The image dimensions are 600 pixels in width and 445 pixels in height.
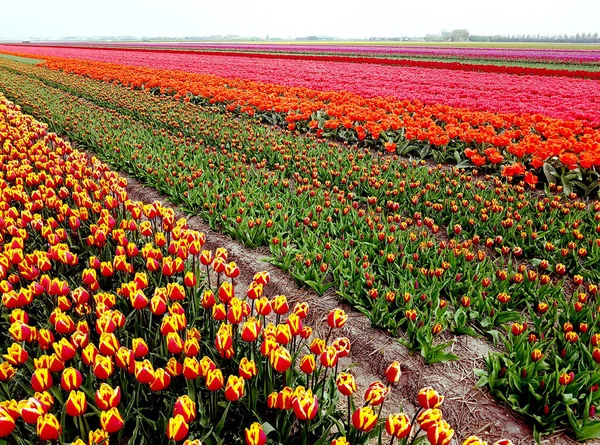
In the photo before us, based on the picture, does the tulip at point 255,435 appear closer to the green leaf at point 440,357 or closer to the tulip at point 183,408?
the tulip at point 183,408

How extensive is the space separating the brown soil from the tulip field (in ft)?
0.25

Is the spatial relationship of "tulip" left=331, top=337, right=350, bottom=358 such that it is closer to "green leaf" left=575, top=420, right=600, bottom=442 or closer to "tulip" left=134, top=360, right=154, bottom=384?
"tulip" left=134, top=360, right=154, bottom=384

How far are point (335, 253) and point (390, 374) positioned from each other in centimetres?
239

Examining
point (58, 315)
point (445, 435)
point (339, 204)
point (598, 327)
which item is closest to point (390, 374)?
point (445, 435)

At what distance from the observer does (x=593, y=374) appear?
102 inches

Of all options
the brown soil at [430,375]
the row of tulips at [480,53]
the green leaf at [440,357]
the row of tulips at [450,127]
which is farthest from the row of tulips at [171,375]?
the row of tulips at [480,53]

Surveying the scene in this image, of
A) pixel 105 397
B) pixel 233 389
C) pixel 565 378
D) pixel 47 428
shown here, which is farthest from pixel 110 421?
pixel 565 378

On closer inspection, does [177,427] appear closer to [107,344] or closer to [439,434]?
[107,344]

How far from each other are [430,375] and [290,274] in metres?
1.67

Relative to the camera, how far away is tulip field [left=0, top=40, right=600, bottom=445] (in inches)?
75.2

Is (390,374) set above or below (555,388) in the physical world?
above

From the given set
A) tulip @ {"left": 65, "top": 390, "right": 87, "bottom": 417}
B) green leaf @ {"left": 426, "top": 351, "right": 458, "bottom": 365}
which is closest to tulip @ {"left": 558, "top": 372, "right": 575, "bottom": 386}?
green leaf @ {"left": 426, "top": 351, "right": 458, "bottom": 365}

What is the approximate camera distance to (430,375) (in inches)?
115

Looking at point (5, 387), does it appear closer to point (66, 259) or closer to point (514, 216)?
point (66, 259)
